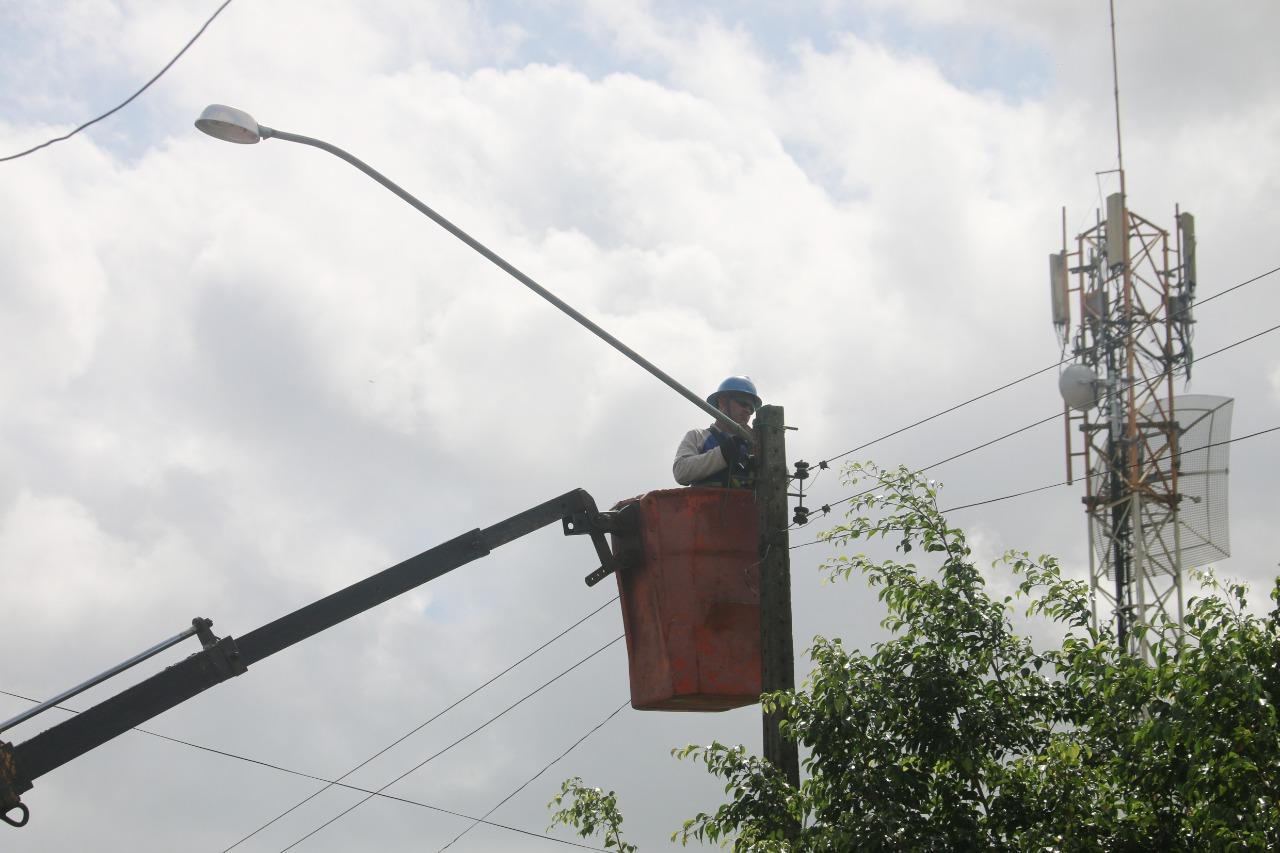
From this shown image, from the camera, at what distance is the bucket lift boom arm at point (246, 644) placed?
1226 centimetres

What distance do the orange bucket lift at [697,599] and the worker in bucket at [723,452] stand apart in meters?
0.23

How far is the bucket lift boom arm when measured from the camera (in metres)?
12.3

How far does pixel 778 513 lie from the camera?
12164mm

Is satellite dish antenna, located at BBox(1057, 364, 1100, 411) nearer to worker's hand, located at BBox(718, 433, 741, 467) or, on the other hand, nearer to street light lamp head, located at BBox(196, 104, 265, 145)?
worker's hand, located at BBox(718, 433, 741, 467)

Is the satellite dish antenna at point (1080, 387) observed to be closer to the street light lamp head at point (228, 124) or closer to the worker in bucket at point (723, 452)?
the worker in bucket at point (723, 452)

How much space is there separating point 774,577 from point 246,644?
4207 mm

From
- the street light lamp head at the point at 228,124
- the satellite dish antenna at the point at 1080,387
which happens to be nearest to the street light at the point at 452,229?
the street light lamp head at the point at 228,124

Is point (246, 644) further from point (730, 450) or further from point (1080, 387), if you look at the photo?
point (1080, 387)

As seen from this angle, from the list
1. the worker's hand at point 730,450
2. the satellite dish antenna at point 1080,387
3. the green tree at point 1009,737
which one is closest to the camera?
the green tree at point 1009,737

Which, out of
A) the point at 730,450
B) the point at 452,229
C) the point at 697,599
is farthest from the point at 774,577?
the point at 452,229

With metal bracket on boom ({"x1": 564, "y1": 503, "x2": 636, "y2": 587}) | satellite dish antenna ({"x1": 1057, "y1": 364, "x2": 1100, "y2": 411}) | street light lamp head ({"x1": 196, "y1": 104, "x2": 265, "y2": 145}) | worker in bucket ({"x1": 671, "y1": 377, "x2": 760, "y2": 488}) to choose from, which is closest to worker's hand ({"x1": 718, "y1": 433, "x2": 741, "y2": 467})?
worker in bucket ({"x1": 671, "y1": 377, "x2": 760, "y2": 488})

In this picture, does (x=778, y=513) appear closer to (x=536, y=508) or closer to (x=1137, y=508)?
(x=536, y=508)

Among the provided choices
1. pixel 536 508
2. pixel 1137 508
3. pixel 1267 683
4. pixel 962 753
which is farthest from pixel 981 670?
pixel 1137 508

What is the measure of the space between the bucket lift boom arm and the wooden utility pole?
1.28 metres
